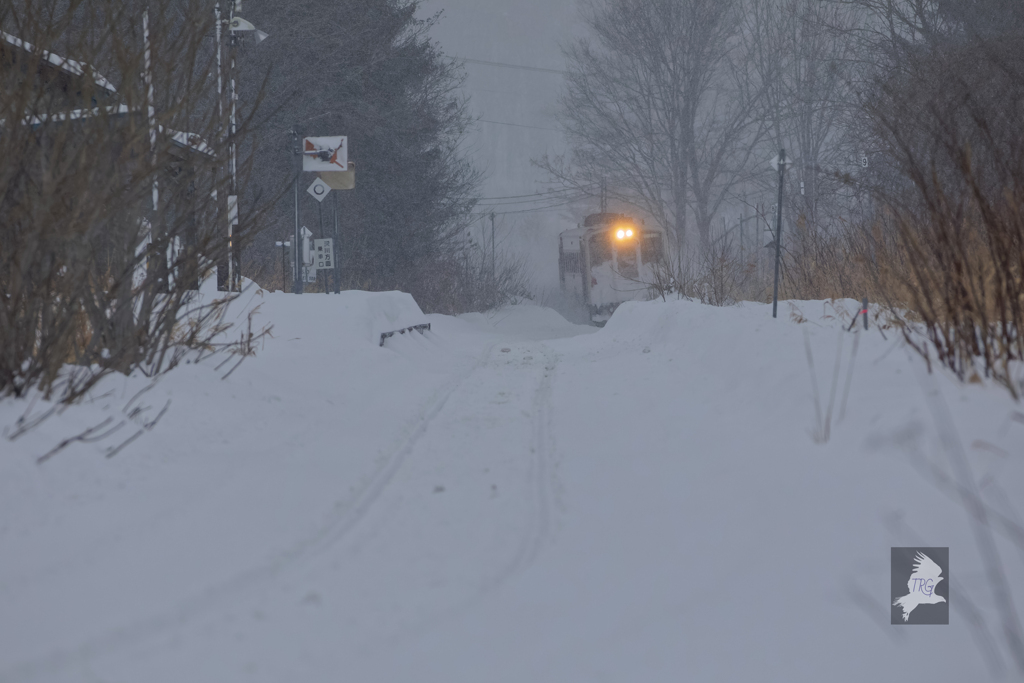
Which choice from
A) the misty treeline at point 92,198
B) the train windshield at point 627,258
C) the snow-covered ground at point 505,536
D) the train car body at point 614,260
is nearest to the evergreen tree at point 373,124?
the train car body at point 614,260

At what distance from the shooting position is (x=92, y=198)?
14.6 feet

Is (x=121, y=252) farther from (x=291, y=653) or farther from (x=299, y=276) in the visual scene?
(x=299, y=276)

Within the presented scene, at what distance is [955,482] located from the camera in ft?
9.89

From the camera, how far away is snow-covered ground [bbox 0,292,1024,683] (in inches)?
90.9

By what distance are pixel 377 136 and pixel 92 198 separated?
20.3 metres

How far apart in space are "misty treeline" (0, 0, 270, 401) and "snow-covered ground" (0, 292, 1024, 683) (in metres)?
0.37

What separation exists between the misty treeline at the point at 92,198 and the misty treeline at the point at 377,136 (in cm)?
1442

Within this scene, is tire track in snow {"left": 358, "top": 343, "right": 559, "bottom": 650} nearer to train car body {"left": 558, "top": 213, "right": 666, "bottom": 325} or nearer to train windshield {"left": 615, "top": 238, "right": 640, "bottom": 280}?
train car body {"left": 558, "top": 213, "right": 666, "bottom": 325}

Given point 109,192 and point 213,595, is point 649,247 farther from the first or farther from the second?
point 213,595

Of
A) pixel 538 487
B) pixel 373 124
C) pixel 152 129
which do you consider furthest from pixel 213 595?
pixel 373 124

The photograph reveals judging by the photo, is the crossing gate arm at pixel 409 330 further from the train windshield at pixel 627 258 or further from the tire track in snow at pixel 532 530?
the train windshield at pixel 627 258

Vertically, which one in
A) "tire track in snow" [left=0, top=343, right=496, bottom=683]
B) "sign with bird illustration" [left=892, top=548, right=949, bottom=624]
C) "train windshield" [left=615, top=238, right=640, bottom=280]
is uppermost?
"train windshield" [left=615, top=238, right=640, bottom=280]

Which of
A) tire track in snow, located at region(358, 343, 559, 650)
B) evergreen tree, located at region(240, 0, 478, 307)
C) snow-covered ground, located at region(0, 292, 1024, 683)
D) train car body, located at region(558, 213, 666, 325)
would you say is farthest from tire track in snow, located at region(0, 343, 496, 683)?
train car body, located at region(558, 213, 666, 325)

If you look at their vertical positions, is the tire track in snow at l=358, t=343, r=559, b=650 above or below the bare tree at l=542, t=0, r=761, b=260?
below
